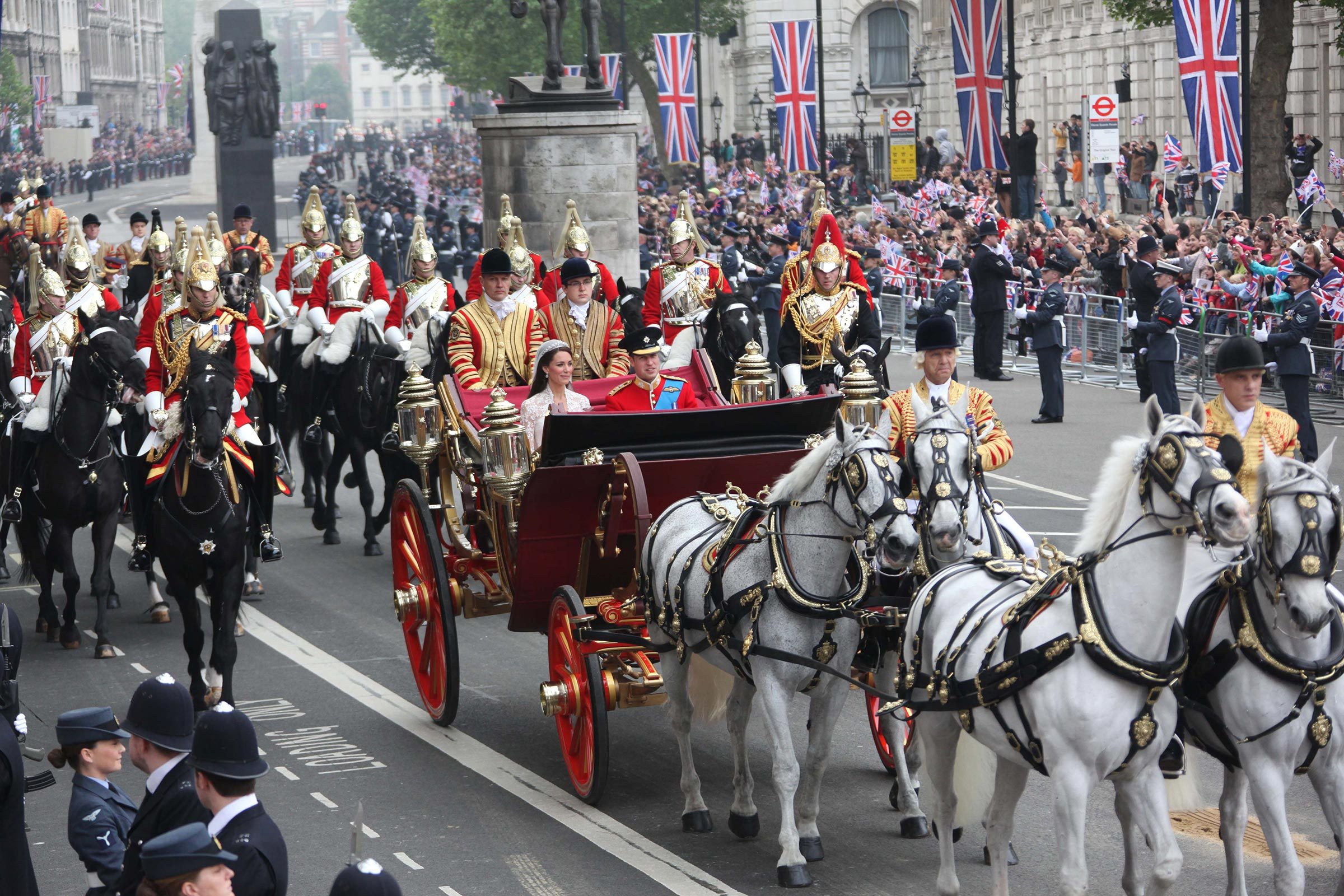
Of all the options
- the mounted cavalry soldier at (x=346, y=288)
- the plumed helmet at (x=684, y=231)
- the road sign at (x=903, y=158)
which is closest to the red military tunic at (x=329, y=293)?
the mounted cavalry soldier at (x=346, y=288)

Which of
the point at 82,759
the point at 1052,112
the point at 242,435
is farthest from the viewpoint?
the point at 1052,112

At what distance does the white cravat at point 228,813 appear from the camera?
16.3ft

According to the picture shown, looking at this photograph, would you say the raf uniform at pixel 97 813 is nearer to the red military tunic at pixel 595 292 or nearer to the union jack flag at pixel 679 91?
the red military tunic at pixel 595 292

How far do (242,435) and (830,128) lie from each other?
62.4 meters

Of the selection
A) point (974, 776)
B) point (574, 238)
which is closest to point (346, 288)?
point (574, 238)

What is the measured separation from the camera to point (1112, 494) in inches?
247

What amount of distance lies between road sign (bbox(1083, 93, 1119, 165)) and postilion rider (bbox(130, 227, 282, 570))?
61.3 feet

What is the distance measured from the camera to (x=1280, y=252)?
21.1m

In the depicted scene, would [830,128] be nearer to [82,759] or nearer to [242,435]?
[242,435]

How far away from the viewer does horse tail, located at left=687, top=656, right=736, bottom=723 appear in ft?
29.1

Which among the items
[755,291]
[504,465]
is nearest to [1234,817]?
[504,465]

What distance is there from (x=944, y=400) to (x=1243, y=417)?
146 cm

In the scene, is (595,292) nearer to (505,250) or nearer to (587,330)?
(505,250)

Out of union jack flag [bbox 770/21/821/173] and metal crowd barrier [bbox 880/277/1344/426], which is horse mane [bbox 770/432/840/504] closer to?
metal crowd barrier [bbox 880/277/1344/426]
